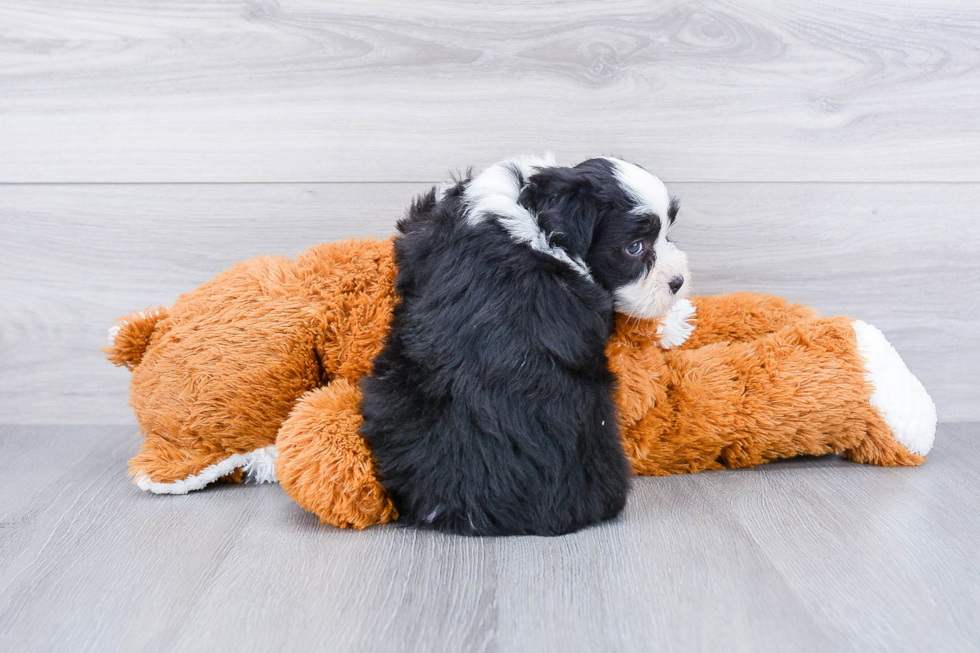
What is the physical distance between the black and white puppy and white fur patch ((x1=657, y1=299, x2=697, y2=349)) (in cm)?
12

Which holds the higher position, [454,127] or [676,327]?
[454,127]

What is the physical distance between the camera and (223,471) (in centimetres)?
109

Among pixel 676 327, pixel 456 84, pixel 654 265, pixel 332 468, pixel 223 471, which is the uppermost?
pixel 456 84

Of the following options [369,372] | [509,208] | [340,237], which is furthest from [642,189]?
[340,237]

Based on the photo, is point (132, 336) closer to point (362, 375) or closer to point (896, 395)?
point (362, 375)

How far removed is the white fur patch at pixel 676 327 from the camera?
3.55 feet

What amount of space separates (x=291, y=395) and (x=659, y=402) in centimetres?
50

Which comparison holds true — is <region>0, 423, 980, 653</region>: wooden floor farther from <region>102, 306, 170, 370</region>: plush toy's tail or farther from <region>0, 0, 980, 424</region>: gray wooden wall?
<region>0, 0, 980, 424</region>: gray wooden wall

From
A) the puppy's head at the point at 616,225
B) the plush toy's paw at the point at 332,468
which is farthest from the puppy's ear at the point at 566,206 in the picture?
the plush toy's paw at the point at 332,468

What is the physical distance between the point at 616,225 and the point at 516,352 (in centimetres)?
20

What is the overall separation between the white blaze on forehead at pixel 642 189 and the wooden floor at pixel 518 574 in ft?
1.24

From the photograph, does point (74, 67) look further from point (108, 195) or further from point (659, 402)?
point (659, 402)

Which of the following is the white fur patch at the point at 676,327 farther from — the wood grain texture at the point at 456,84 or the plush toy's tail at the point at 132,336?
the plush toy's tail at the point at 132,336

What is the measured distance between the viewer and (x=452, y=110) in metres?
1.29
